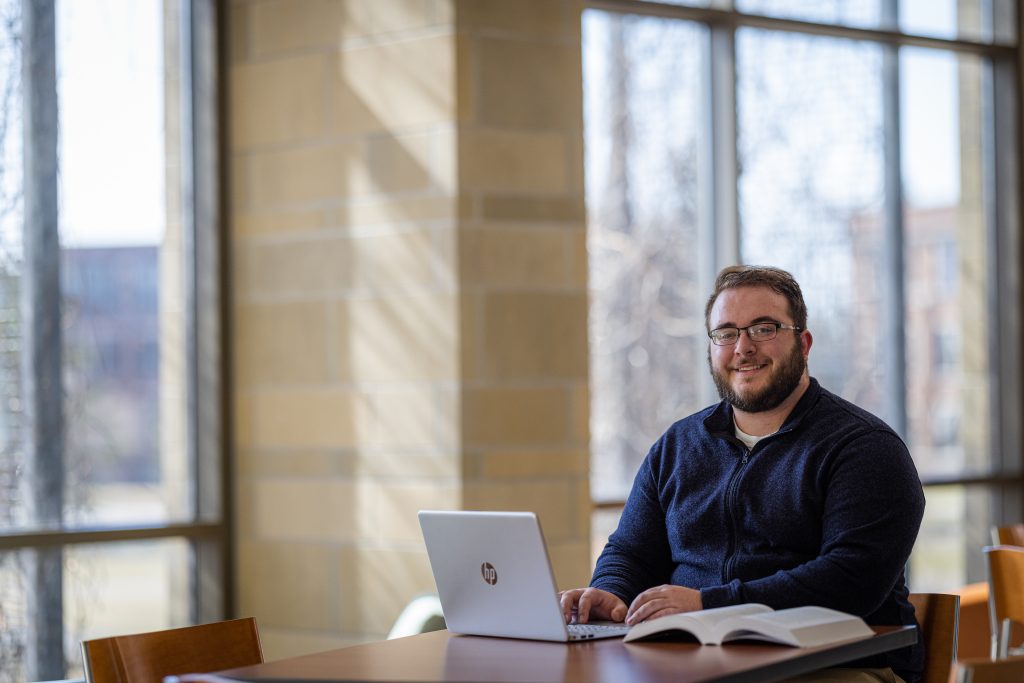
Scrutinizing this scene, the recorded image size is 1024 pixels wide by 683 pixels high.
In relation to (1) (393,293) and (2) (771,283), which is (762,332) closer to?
(2) (771,283)

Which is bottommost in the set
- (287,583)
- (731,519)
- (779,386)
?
(287,583)

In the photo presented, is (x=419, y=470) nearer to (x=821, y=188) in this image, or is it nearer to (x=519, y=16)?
(x=519, y=16)

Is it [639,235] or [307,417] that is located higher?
[639,235]

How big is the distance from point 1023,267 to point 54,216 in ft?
12.5

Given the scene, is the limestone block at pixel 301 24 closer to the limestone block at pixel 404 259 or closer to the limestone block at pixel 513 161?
the limestone block at pixel 513 161

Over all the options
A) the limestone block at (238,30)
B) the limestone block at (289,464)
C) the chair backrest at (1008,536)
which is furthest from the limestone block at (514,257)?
the chair backrest at (1008,536)

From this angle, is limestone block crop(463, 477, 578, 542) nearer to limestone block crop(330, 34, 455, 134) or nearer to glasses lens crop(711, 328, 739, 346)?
limestone block crop(330, 34, 455, 134)

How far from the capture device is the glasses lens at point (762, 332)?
9.55 ft

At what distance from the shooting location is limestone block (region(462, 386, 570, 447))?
410cm

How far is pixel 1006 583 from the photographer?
147 inches

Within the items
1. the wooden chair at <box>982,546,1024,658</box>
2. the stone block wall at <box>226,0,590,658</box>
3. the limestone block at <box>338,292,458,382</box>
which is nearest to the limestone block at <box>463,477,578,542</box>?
the stone block wall at <box>226,0,590,658</box>

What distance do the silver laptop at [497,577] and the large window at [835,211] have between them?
2.29m

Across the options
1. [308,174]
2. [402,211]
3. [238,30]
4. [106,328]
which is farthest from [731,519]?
[238,30]

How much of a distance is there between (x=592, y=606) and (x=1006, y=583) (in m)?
1.56
